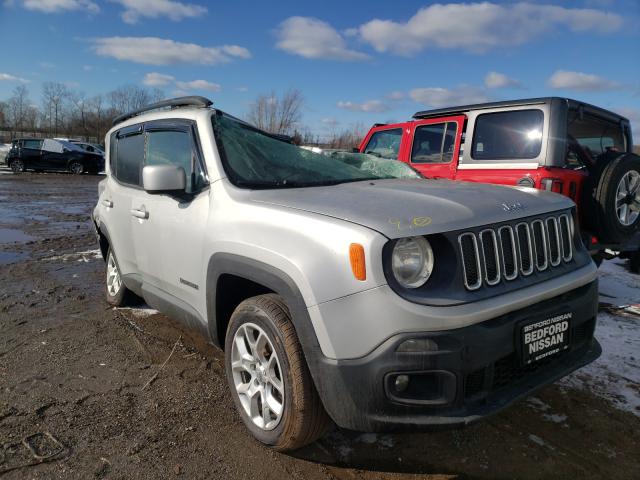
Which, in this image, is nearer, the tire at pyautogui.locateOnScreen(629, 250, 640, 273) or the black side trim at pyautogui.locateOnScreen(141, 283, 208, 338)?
the black side trim at pyautogui.locateOnScreen(141, 283, 208, 338)

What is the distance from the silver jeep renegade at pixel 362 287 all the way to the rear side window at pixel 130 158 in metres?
0.80

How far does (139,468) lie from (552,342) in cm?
213

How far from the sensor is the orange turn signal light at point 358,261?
1.97 meters

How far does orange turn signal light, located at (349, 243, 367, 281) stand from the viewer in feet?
6.47

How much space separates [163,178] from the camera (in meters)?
2.83

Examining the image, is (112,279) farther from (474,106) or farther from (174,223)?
(474,106)

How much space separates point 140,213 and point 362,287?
2.20m

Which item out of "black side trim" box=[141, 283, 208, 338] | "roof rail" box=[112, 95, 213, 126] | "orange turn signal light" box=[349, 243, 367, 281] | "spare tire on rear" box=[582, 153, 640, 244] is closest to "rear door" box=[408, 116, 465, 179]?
"spare tire on rear" box=[582, 153, 640, 244]

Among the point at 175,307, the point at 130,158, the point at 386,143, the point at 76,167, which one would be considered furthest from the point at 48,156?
the point at 175,307

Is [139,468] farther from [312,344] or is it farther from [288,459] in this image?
[312,344]

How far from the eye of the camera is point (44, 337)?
158 inches

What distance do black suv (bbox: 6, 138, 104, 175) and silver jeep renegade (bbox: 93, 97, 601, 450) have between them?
79.2 ft

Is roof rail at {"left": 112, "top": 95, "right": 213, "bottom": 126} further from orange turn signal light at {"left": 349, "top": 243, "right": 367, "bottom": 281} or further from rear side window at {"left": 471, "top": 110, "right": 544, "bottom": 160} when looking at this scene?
rear side window at {"left": 471, "top": 110, "right": 544, "bottom": 160}

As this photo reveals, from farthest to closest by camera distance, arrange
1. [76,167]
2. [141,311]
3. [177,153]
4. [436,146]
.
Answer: [76,167] < [436,146] < [141,311] < [177,153]
